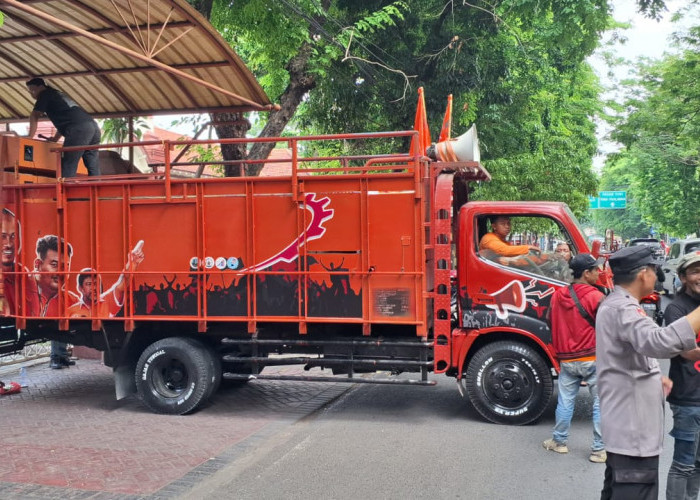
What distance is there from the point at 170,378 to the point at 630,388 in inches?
223

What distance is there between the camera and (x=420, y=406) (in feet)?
25.7

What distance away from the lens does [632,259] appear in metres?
3.21

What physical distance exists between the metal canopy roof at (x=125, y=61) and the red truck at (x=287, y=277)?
1645 mm

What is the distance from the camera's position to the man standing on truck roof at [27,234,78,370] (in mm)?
7574

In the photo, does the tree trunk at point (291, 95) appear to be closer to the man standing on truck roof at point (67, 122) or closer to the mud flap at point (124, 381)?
the man standing on truck roof at point (67, 122)

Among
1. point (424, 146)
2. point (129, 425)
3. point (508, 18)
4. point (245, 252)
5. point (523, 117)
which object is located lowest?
point (129, 425)

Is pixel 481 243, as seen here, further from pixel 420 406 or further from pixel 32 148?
pixel 32 148

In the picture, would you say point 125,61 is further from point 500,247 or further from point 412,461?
point 412,461

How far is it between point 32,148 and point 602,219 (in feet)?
212

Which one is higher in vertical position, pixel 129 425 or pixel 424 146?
pixel 424 146

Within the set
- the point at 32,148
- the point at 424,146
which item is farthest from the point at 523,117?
the point at 32,148

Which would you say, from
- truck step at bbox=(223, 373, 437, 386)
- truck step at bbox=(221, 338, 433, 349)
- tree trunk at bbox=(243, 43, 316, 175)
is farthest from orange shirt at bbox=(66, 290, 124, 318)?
tree trunk at bbox=(243, 43, 316, 175)

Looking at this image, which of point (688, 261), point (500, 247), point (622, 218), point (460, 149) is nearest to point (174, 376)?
point (500, 247)

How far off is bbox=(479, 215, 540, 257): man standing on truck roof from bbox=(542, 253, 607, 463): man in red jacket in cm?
100
